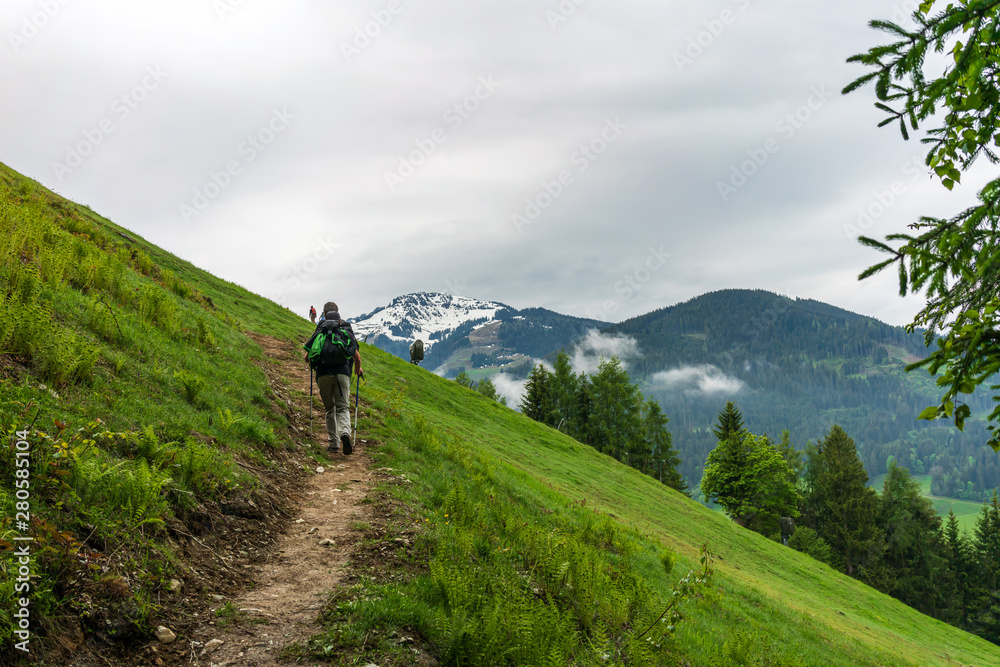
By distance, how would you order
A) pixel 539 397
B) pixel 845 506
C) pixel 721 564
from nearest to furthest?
pixel 721 564
pixel 845 506
pixel 539 397

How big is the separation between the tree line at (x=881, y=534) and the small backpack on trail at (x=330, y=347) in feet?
240

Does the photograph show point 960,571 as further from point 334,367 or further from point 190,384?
point 190,384

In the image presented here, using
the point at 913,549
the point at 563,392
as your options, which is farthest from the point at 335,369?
the point at 913,549

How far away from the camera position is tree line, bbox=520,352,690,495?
86.4 metres

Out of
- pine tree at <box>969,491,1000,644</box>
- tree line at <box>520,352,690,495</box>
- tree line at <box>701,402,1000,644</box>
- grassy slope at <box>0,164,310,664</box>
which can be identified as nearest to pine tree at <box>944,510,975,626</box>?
tree line at <box>701,402,1000,644</box>

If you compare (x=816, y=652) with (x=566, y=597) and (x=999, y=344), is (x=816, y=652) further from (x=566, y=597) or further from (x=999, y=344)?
(x=999, y=344)

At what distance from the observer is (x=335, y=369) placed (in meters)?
12.5

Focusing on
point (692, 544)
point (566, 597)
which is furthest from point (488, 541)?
point (692, 544)

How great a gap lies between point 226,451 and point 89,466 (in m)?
3.58

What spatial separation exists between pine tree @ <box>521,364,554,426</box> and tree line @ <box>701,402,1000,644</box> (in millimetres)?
28943

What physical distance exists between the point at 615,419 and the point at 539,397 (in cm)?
1514

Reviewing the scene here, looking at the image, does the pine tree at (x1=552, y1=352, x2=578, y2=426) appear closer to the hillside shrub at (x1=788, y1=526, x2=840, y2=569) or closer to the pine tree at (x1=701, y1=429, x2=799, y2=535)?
the pine tree at (x1=701, y1=429, x2=799, y2=535)

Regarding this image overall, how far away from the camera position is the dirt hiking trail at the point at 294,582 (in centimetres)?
507

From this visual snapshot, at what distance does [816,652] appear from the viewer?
13742 mm
